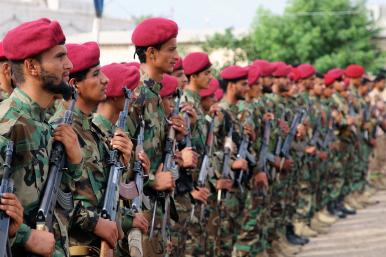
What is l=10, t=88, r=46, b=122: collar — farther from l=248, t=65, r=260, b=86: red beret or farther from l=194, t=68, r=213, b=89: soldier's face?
l=248, t=65, r=260, b=86: red beret

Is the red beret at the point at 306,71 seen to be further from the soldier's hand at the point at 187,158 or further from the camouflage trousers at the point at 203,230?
the soldier's hand at the point at 187,158

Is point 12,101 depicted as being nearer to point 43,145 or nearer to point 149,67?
point 43,145

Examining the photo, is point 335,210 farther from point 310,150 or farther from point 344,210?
point 310,150

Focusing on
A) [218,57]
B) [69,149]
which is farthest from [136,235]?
[218,57]

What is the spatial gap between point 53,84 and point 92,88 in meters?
0.80

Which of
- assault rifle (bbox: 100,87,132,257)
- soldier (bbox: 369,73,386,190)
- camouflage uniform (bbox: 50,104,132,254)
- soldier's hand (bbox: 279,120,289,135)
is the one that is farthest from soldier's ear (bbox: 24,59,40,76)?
soldier (bbox: 369,73,386,190)

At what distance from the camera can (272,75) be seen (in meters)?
10.6

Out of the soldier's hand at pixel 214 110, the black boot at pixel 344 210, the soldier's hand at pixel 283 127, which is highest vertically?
the soldier's hand at pixel 214 110

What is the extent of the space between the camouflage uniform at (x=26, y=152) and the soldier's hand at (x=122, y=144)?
31.9 inches

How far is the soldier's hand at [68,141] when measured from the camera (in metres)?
3.67

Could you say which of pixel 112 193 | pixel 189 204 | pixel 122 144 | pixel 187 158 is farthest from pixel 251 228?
pixel 112 193

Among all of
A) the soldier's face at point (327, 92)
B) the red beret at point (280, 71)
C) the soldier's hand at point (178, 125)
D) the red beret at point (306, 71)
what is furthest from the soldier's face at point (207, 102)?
the soldier's face at point (327, 92)

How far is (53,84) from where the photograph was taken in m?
3.76

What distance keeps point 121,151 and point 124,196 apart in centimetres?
A: 36
